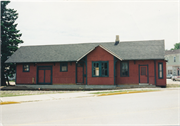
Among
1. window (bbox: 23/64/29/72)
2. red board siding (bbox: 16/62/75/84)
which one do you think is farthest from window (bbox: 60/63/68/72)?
window (bbox: 23/64/29/72)

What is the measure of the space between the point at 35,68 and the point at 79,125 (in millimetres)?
19793

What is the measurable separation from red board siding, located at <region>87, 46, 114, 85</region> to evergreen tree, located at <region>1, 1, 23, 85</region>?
12964mm

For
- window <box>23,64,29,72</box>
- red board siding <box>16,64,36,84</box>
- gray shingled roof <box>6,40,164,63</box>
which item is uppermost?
gray shingled roof <box>6,40,164,63</box>

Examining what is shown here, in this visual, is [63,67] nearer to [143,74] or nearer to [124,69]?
[124,69]

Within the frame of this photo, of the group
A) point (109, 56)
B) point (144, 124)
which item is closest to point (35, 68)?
point (109, 56)

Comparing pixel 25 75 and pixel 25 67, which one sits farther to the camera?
pixel 25 67

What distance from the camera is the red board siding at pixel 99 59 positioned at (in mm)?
21641

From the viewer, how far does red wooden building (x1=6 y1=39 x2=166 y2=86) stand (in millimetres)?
21922

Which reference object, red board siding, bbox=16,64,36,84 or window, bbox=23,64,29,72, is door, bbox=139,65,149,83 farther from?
window, bbox=23,64,29,72

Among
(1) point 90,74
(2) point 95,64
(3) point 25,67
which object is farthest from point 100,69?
(3) point 25,67

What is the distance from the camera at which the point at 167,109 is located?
8852 mm

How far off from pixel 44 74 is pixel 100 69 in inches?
306

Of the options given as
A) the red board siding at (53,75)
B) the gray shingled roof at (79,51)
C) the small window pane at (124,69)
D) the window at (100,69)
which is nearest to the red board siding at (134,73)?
the small window pane at (124,69)

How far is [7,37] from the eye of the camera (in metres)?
28.6
